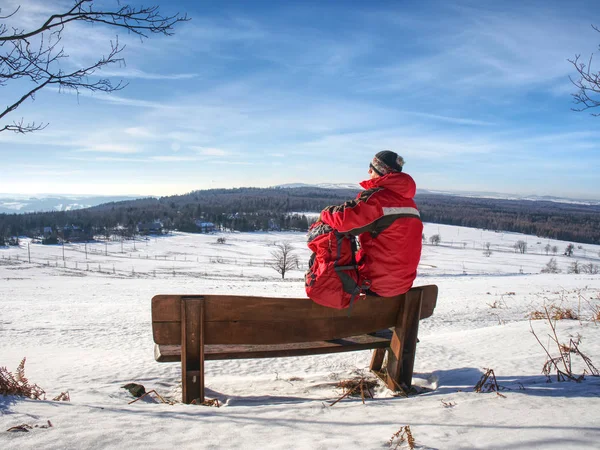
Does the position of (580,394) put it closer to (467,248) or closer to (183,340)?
(183,340)

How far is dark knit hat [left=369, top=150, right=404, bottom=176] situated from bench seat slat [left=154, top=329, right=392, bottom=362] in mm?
1633

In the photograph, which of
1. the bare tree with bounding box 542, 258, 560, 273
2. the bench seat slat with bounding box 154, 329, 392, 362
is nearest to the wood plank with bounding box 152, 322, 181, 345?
the bench seat slat with bounding box 154, 329, 392, 362

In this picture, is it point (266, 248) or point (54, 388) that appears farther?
point (266, 248)

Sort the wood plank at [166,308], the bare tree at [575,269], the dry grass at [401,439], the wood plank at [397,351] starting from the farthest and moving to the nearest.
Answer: the bare tree at [575,269] → the wood plank at [397,351] → the wood plank at [166,308] → the dry grass at [401,439]

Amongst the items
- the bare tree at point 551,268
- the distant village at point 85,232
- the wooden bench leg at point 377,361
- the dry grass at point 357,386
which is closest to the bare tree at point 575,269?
the bare tree at point 551,268

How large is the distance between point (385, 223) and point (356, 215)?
292mm

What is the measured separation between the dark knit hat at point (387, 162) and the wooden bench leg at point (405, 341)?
45.8 inches

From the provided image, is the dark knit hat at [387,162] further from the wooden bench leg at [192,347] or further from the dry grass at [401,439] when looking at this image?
the dry grass at [401,439]

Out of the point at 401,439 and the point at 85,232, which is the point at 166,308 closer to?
the point at 401,439

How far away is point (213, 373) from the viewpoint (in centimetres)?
487

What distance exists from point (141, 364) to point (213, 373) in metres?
1.04

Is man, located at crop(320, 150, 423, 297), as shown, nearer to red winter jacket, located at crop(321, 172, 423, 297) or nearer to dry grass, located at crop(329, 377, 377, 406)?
red winter jacket, located at crop(321, 172, 423, 297)

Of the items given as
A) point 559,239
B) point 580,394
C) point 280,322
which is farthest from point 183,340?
point 559,239

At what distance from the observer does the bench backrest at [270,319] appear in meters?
2.94
